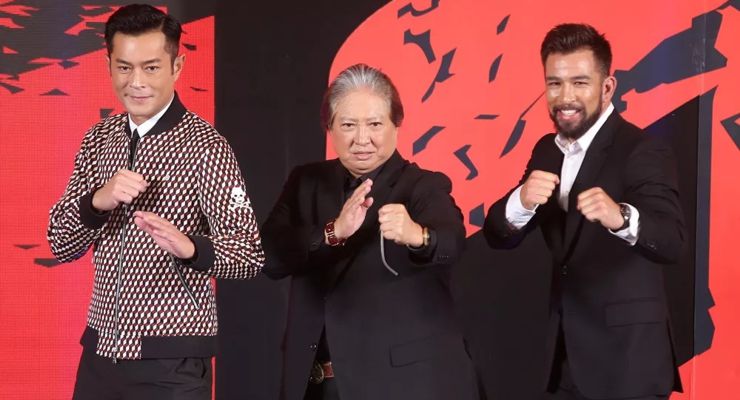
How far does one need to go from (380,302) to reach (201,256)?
51 centimetres

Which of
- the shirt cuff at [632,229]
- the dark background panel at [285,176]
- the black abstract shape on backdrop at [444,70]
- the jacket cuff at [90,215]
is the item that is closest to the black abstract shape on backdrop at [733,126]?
the dark background panel at [285,176]

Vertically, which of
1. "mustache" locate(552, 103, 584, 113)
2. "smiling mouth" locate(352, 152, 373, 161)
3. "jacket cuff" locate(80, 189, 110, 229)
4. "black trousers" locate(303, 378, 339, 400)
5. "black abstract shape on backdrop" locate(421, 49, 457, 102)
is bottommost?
"black trousers" locate(303, 378, 339, 400)

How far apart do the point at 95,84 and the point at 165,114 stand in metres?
1.38

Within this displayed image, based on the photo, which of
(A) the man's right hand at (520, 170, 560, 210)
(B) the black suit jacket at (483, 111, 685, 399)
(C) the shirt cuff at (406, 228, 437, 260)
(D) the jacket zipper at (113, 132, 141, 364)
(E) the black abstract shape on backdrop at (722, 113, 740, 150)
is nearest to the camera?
(D) the jacket zipper at (113, 132, 141, 364)

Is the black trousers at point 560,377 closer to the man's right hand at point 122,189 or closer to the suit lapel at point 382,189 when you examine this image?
the suit lapel at point 382,189

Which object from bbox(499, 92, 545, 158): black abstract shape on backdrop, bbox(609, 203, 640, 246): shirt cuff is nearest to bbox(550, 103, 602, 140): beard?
bbox(609, 203, 640, 246): shirt cuff

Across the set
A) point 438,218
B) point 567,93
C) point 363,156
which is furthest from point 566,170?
point 363,156

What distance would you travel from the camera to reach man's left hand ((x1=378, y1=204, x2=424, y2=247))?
7.04ft

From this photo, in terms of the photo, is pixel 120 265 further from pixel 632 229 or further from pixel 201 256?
pixel 632 229

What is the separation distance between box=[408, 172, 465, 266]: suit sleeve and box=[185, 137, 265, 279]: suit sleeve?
0.40 metres

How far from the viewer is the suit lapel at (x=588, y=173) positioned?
8.20 feet

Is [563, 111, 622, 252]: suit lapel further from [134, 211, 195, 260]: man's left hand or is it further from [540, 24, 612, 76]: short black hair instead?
[134, 211, 195, 260]: man's left hand

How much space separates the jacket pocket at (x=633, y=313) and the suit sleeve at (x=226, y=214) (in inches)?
37.6

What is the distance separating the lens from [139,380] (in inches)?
82.4
